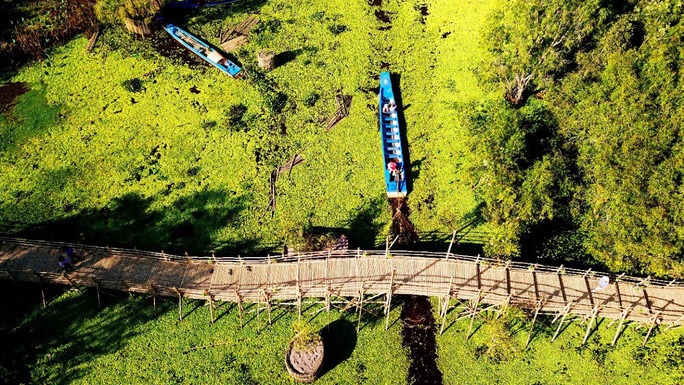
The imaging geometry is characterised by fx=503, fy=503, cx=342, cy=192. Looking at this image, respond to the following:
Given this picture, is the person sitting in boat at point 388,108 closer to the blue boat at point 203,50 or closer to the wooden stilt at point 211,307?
the blue boat at point 203,50

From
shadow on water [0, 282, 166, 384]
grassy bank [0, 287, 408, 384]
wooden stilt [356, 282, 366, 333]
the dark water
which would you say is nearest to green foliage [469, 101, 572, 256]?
the dark water

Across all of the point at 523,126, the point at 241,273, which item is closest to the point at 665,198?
the point at 523,126

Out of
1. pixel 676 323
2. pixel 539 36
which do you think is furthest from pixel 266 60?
pixel 676 323

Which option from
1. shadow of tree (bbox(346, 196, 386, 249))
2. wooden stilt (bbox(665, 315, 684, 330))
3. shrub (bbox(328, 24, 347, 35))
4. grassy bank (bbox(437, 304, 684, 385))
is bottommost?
grassy bank (bbox(437, 304, 684, 385))

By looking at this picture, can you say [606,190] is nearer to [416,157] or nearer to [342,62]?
[416,157]

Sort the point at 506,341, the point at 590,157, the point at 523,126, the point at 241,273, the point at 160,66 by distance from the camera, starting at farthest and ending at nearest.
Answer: the point at 160,66 < the point at 523,126 < the point at 590,157 < the point at 241,273 < the point at 506,341

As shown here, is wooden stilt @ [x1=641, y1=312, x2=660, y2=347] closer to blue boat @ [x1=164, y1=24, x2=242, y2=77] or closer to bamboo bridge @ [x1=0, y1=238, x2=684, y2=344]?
bamboo bridge @ [x1=0, y1=238, x2=684, y2=344]
